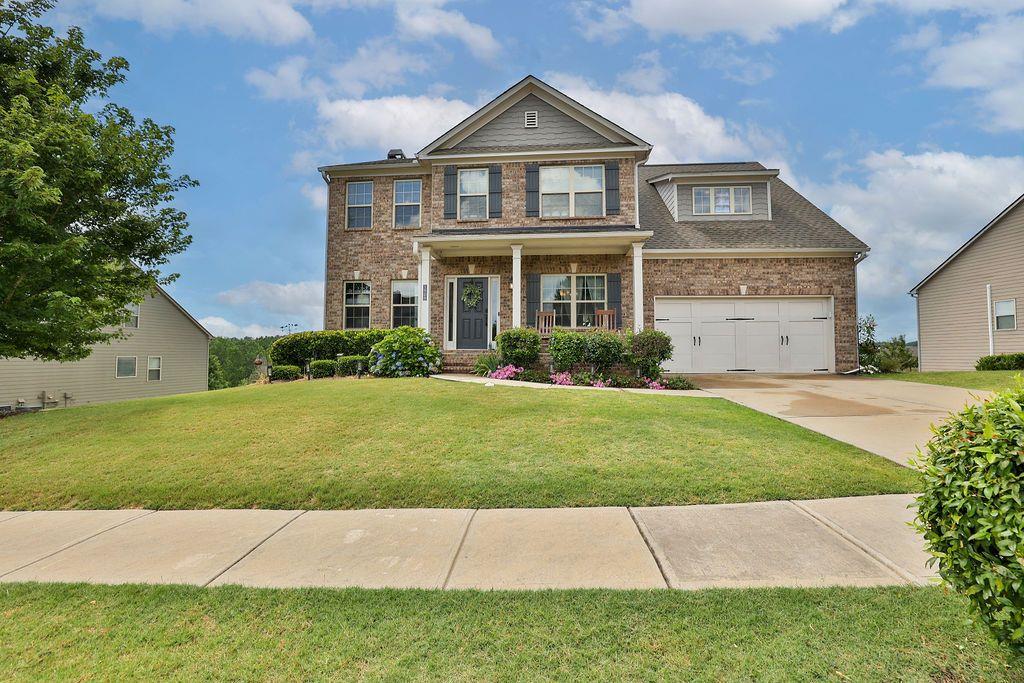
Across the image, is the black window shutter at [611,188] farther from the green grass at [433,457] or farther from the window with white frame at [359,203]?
the window with white frame at [359,203]

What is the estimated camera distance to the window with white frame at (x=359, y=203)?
55.1ft

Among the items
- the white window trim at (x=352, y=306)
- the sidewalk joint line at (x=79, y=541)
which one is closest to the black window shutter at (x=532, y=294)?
the white window trim at (x=352, y=306)

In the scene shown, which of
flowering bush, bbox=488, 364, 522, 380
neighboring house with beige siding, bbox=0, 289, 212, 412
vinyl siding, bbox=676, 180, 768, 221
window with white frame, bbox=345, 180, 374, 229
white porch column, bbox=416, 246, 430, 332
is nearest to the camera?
flowering bush, bbox=488, 364, 522, 380

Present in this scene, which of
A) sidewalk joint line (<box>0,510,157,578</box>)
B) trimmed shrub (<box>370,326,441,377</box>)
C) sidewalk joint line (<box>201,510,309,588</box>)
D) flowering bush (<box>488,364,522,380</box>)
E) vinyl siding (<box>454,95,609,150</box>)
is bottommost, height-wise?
sidewalk joint line (<box>0,510,157,578</box>)

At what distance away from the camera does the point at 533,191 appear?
1469cm

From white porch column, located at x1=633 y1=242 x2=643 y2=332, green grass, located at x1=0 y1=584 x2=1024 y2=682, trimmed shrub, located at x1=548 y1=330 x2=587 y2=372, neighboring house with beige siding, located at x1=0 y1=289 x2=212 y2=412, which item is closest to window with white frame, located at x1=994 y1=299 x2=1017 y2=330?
white porch column, located at x1=633 y1=242 x2=643 y2=332

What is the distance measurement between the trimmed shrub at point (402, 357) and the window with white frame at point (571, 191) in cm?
548

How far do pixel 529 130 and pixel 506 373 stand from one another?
7822 mm

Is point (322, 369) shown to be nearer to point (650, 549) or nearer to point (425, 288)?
point (425, 288)

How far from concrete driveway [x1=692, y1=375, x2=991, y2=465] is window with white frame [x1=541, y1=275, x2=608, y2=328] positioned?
3652mm

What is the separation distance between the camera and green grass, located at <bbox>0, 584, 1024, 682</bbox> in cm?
228

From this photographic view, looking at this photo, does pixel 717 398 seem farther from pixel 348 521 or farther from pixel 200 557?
pixel 200 557

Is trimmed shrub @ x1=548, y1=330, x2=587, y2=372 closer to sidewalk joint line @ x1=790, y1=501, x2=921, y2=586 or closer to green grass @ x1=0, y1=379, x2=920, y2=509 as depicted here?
green grass @ x1=0, y1=379, x2=920, y2=509

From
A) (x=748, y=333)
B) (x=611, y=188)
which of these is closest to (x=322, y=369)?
(x=611, y=188)
